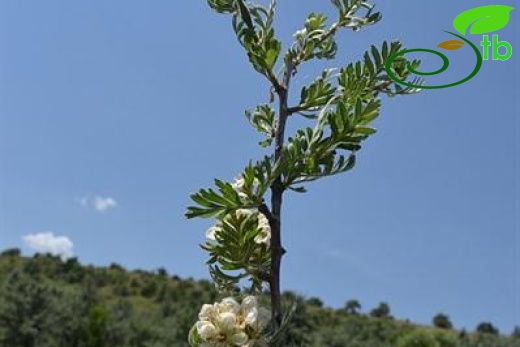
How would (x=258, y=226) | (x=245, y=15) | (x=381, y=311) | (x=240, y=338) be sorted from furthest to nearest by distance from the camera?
(x=381, y=311)
(x=245, y=15)
(x=258, y=226)
(x=240, y=338)

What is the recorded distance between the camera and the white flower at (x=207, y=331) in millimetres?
1224

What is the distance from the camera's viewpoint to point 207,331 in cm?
122

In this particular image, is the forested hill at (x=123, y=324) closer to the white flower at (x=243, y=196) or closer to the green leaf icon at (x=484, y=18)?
the green leaf icon at (x=484, y=18)

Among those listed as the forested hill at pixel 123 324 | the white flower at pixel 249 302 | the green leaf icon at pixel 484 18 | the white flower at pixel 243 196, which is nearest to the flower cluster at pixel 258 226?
the white flower at pixel 243 196

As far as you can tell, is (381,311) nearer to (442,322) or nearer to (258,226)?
(442,322)

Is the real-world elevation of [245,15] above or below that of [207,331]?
above

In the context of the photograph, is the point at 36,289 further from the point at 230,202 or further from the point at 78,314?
the point at 230,202

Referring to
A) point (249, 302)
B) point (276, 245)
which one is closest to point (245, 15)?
point (276, 245)

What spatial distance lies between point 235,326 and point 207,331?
5 centimetres

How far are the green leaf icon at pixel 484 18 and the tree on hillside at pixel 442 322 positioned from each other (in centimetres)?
4730

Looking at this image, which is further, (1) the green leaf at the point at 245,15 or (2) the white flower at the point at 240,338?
(1) the green leaf at the point at 245,15

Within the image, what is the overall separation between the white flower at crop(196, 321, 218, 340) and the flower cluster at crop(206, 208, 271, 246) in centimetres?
18

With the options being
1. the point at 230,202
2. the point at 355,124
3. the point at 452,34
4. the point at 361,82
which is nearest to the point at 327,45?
the point at 361,82

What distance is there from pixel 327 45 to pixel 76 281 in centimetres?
4452
